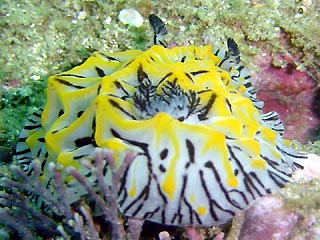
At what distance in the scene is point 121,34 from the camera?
4891mm

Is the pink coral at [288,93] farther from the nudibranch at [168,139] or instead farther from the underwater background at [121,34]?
the nudibranch at [168,139]

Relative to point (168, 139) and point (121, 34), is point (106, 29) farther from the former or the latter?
point (168, 139)

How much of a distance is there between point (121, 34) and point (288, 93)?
229cm

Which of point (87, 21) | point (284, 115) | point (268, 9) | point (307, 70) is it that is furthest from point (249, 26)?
point (87, 21)

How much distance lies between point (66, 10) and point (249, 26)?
2.09 m

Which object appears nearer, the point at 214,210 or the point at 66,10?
the point at 214,210

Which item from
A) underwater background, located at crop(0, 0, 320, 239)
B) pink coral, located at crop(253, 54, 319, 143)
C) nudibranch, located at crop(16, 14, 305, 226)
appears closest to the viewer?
nudibranch, located at crop(16, 14, 305, 226)

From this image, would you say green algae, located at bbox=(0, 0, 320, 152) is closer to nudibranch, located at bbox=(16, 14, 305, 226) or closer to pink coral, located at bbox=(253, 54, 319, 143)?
pink coral, located at bbox=(253, 54, 319, 143)

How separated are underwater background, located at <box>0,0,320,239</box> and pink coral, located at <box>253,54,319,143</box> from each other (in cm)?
4

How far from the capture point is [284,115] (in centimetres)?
584

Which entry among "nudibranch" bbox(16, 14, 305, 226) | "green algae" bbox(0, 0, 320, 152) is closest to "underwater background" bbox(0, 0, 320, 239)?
"green algae" bbox(0, 0, 320, 152)

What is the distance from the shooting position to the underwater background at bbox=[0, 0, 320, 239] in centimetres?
474

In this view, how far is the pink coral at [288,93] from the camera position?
537 cm

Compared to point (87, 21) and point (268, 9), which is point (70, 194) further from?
point (268, 9)
